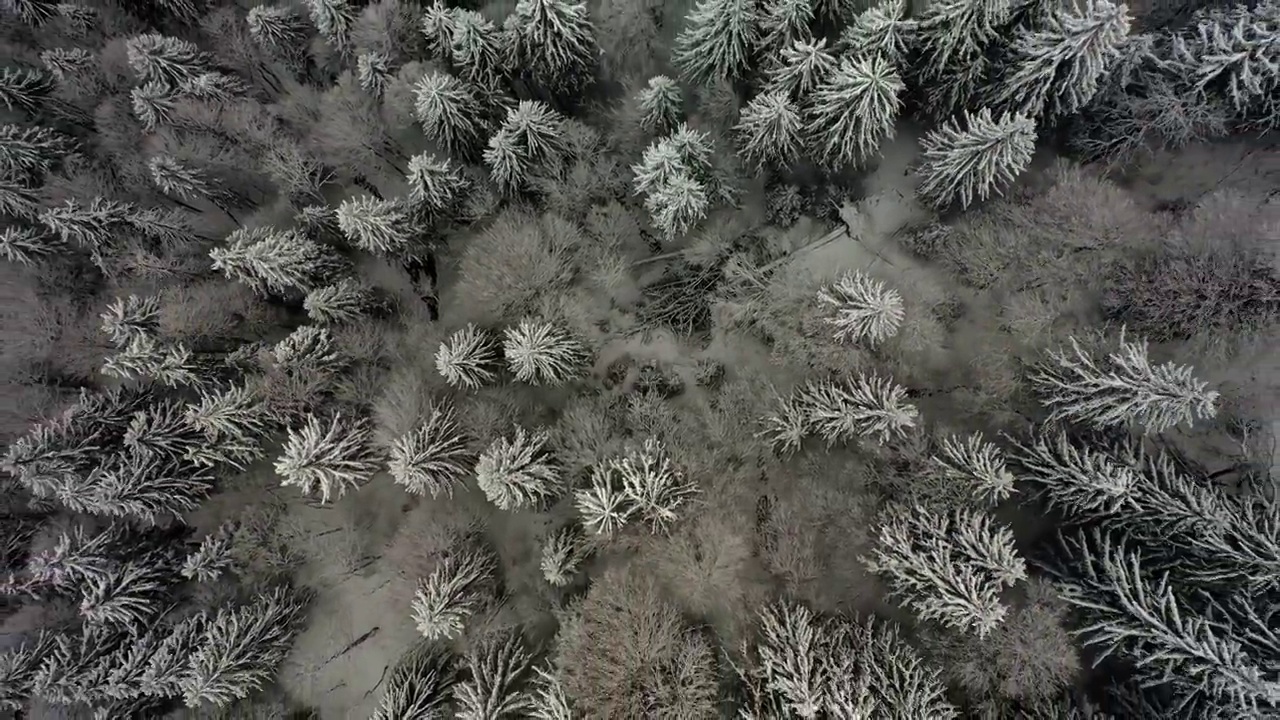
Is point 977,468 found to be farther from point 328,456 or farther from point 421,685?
point 328,456

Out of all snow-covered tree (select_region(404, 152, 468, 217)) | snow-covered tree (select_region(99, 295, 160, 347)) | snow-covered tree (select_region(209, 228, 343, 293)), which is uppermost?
snow-covered tree (select_region(404, 152, 468, 217))

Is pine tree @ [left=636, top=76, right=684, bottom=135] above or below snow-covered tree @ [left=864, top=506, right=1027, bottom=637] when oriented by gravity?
above

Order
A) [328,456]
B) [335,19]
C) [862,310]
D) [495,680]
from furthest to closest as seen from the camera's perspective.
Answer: [335,19] → [328,456] → [495,680] → [862,310]

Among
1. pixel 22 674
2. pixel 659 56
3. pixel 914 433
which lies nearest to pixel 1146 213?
pixel 914 433

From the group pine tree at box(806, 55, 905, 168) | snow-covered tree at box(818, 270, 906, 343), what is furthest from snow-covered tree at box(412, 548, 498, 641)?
pine tree at box(806, 55, 905, 168)

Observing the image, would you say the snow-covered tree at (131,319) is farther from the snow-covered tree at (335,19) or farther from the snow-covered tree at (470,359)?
the snow-covered tree at (335,19)

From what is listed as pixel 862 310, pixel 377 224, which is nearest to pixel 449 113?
pixel 377 224

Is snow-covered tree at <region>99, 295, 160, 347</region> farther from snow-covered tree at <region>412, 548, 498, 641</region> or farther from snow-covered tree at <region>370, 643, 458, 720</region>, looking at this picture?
snow-covered tree at <region>370, 643, 458, 720</region>
